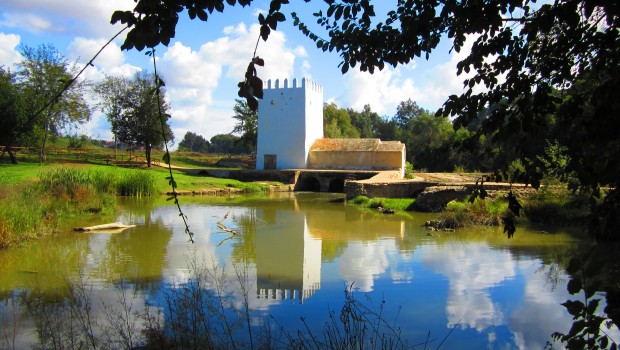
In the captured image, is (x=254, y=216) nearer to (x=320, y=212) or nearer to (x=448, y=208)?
(x=320, y=212)

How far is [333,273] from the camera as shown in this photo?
839 centimetres

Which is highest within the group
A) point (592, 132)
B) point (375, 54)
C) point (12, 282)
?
point (375, 54)

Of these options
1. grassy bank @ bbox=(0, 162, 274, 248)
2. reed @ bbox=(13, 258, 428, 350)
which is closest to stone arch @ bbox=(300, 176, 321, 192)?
grassy bank @ bbox=(0, 162, 274, 248)

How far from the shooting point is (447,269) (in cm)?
864

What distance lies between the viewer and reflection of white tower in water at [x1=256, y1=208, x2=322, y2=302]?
288 inches

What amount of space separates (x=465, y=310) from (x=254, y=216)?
10.7 metres

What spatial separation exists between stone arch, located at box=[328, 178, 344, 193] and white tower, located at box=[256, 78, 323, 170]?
3702 mm

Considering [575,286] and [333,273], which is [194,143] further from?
[575,286]

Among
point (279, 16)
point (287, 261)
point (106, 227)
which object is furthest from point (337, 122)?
point (279, 16)

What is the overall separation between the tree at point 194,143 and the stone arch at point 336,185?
5380cm

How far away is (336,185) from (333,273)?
23318 mm

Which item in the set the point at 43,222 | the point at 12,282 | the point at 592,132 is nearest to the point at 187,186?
the point at 43,222

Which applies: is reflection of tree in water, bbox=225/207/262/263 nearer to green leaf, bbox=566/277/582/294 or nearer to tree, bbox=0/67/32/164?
green leaf, bbox=566/277/582/294

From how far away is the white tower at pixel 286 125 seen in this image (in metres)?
34.6
